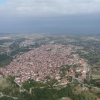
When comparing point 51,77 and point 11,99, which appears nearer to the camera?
point 11,99

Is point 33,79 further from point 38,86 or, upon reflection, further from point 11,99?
point 11,99

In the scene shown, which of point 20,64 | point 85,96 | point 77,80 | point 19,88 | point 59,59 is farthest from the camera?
point 59,59

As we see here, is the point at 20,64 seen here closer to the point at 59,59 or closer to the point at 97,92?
the point at 59,59

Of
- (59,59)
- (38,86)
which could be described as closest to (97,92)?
(38,86)

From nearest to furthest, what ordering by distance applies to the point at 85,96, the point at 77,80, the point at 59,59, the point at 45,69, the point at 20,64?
the point at 85,96 → the point at 77,80 → the point at 45,69 → the point at 20,64 → the point at 59,59

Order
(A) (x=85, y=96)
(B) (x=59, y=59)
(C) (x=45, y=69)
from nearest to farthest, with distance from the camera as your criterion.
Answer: (A) (x=85, y=96)
(C) (x=45, y=69)
(B) (x=59, y=59)

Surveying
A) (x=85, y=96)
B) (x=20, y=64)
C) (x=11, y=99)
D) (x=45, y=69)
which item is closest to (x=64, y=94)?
(x=85, y=96)

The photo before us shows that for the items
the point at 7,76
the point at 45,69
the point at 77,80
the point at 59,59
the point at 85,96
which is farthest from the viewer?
the point at 59,59

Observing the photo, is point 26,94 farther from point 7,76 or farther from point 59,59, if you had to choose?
point 59,59

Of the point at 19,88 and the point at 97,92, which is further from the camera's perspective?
the point at 19,88
